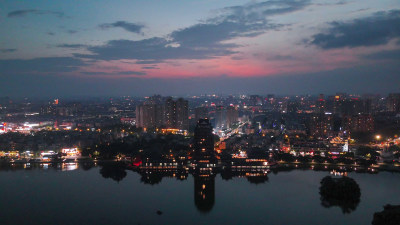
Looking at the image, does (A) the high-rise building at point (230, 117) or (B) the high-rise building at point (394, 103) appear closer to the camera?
(A) the high-rise building at point (230, 117)

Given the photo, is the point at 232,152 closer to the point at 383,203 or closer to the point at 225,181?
the point at 225,181

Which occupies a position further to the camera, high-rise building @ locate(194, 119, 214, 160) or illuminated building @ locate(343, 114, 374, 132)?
illuminated building @ locate(343, 114, 374, 132)

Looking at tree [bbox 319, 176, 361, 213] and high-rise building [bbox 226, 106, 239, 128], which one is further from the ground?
high-rise building [bbox 226, 106, 239, 128]

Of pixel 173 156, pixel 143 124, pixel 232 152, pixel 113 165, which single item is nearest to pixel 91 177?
pixel 113 165

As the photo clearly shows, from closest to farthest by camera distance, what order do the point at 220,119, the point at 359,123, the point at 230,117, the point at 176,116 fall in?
the point at 359,123, the point at 176,116, the point at 220,119, the point at 230,117

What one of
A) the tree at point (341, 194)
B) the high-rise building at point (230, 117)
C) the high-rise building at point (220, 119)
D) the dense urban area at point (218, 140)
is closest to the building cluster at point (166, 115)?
the dense urban area at point (218, 140)

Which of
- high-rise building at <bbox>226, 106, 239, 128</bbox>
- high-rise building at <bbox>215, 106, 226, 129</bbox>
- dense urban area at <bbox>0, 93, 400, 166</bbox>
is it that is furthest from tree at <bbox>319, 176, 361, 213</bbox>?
high-rise building at <bbox>226, 106, 239, 128</bbox>

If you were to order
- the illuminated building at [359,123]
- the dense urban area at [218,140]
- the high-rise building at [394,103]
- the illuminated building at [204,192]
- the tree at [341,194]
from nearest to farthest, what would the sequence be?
the tree at [341,194] < the illuminated building at [204,192] < the dense urban area at [218,140] < the illuminated building at [359,123] < the high-rise building at [394,103]

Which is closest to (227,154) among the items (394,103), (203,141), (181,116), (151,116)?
(203,141)

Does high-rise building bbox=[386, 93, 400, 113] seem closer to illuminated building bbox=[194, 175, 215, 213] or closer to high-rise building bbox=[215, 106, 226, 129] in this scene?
high-rise building bbox=[215, 106, 226, 129]

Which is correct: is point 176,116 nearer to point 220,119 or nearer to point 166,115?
point 166,115

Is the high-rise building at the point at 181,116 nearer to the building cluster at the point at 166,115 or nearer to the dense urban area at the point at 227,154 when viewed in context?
the building cluster at the point at 166,115
